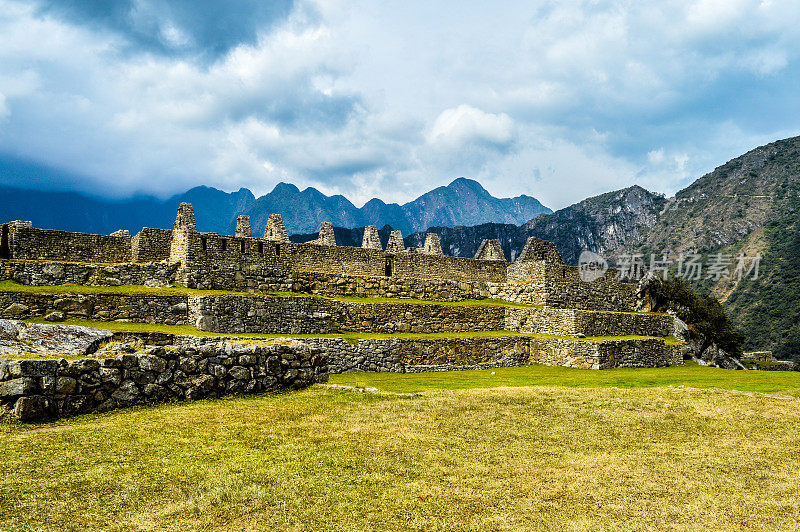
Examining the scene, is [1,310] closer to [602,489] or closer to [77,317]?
[77,317]

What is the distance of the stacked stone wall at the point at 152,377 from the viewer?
7332mm

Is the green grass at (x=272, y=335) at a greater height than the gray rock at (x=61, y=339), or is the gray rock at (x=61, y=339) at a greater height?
the gray rock at (x=61, y=339)

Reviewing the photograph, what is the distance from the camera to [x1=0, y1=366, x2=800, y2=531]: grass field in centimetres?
474

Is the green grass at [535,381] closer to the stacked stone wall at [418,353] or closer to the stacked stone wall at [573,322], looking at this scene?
the stacked stone wall at [418,353]

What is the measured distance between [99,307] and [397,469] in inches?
534

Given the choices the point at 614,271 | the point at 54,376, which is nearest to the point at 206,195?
the point at 614,271

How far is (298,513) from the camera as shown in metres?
4.72

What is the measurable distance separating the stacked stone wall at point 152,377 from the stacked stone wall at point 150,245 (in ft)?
48.0

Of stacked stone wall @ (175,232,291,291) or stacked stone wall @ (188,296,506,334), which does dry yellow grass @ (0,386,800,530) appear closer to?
stacked stone wall @ (188,296,506,334)

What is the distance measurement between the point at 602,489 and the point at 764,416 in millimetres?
5410

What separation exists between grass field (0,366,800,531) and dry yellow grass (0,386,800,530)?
0.02 metres

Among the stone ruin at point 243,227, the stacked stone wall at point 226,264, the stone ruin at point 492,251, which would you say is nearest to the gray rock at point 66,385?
the stacked stone wall at point 226,264

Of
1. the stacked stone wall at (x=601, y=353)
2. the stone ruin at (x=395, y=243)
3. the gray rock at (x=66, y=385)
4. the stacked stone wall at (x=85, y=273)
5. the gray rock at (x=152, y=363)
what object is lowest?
the stacked stone wall at (x=601, y=353)

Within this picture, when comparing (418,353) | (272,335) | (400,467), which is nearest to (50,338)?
(272,335)
